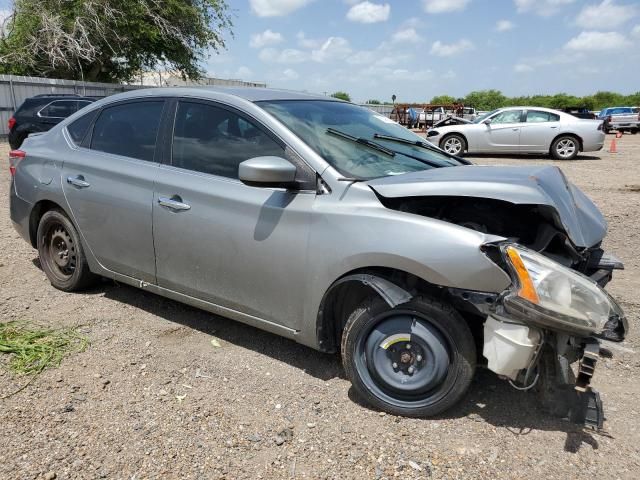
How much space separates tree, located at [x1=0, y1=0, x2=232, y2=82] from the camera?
23.6 metres

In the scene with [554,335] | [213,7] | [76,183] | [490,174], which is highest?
[213,7]

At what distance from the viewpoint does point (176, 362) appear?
3.56 metres

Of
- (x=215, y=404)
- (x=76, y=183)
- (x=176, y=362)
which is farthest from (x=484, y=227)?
(x=76, y=183)

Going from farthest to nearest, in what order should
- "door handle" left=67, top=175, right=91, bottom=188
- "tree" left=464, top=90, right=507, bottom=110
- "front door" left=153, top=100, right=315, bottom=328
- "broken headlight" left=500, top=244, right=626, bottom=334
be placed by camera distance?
1. "tree" left=464, top=90, right=507, bottom=110
2. "door handle" left=67, top=175, right=91, bottom=188
3. "front door" left=153, top=100, right=315, bottom=328
4. "broken headlight" left=500, top=244, right=626, bottom=334

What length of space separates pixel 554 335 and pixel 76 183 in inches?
140

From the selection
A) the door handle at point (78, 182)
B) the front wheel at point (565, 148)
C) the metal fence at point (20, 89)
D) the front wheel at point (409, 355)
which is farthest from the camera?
the metal fence at point (20, 89)

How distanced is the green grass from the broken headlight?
2.82 meters

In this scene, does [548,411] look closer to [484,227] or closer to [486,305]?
[486,305]

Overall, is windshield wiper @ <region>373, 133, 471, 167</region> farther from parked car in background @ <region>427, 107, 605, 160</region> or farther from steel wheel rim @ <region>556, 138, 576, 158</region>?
steel wheel rim @ <region>556, 138, 576, 158</region>

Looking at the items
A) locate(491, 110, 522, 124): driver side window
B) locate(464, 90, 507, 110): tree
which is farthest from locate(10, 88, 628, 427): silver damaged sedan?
locate(464, 90, 507, 110): tree

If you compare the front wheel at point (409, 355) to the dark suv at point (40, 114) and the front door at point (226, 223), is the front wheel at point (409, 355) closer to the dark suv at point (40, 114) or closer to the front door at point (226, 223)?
the front door at point (226, 223)

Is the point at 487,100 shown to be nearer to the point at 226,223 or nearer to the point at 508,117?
the point at 508,117

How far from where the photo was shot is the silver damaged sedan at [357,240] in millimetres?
2596

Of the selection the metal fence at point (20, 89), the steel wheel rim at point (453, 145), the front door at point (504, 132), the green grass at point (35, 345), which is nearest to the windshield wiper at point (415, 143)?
the green grass at point (35, 345)
